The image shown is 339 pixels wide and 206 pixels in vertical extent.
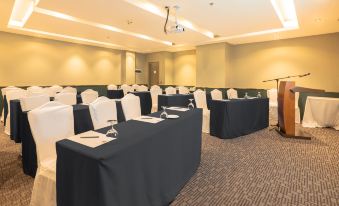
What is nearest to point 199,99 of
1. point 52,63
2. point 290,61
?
point 290,61

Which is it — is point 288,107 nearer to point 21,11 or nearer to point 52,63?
point 21,11

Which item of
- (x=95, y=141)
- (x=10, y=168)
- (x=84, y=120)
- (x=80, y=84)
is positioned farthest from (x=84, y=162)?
(x=80, y=84)

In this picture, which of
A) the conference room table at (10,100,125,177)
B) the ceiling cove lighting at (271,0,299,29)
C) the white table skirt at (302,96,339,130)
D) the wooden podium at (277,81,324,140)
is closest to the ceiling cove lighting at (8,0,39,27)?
the conference room table at (10,100,125,177)

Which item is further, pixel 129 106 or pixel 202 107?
pixel 202 107

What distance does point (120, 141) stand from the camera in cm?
166

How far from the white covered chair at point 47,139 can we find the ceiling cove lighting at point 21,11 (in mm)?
3820

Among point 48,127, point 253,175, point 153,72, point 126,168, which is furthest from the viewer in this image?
point 153,72

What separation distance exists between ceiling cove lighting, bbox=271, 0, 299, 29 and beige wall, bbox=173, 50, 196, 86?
5.10 m

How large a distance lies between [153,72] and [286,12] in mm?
8010

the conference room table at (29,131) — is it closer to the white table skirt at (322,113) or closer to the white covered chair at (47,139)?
the white covered chair at (47,139)

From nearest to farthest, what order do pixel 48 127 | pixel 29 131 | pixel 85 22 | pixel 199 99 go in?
pixel 48 127 < pixel 29 131 < pixel 199 99 < pixel 85 22

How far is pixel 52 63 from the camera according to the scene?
29.0ft

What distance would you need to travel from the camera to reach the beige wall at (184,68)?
1105 cm

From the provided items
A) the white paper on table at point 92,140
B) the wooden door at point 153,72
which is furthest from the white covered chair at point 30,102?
the wooden door at point 153,72
